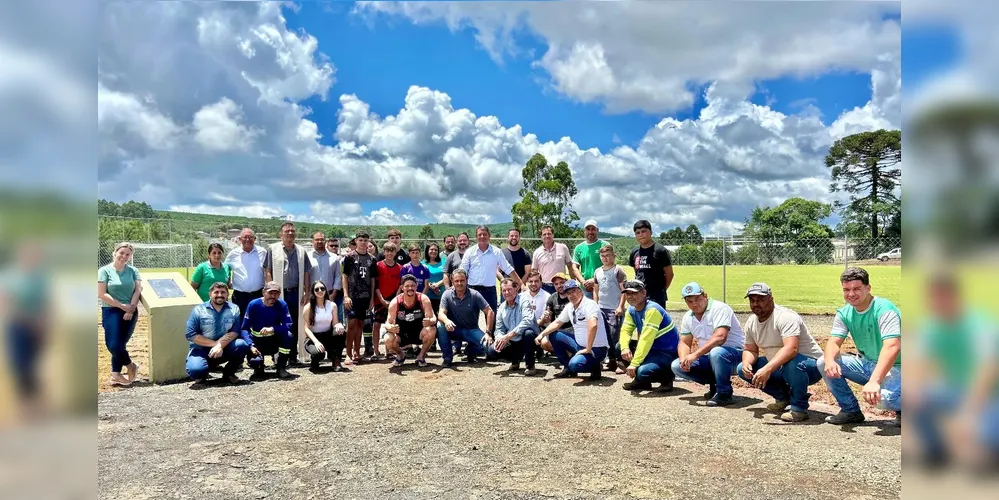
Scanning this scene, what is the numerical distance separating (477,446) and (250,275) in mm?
4459

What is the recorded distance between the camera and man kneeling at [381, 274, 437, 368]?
24.7ft

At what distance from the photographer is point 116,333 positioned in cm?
651

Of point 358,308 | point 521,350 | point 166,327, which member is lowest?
point 521,350

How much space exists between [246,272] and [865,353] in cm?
690

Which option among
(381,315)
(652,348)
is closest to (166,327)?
(381,315)

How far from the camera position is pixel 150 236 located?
58.1 ft

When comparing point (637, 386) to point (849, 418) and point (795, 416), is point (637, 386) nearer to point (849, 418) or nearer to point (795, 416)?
point (795, 416)

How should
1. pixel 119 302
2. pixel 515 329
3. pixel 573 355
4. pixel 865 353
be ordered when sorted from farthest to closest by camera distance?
pixel 515 329, pixel 573 355, pixel 119 302, pixel 865 353

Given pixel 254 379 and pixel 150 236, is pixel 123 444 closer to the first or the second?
pixel 254 379

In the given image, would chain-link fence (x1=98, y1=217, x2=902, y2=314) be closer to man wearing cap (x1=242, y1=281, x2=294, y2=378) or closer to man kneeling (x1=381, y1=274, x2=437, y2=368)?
man kneeling (x1=381, y1=274, x2=437, y2=368)

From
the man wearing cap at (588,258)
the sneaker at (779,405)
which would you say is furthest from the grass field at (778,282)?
the sneaker at (779,405)

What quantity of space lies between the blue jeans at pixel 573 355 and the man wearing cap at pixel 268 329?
3339 millimetres

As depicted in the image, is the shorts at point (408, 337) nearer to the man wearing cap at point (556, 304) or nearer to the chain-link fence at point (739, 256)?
the man wearing cap at point (556, 304)

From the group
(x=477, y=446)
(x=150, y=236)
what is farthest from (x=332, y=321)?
(x=150, y=236)
